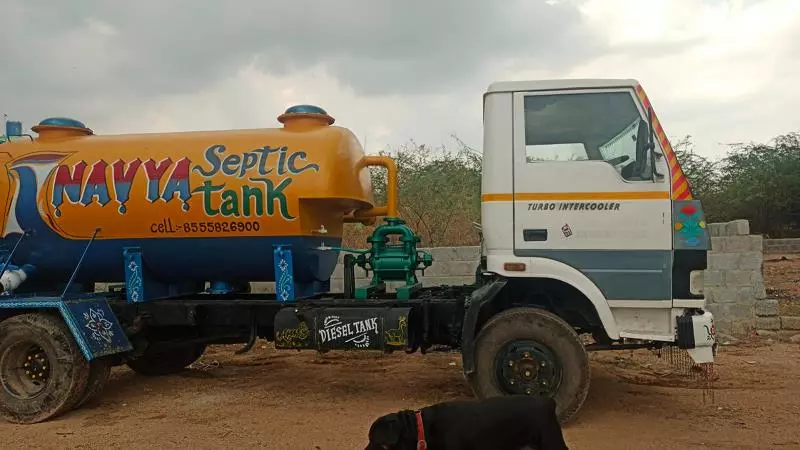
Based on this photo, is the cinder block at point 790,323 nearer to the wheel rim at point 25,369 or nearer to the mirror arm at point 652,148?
the mirror arm at point 652,148

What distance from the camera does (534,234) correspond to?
5.25 m

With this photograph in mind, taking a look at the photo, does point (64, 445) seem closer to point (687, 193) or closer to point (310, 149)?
point (310, 149)

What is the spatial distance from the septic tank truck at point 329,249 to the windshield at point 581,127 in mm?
11

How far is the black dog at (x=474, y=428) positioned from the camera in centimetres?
383

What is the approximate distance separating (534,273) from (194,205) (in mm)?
3071

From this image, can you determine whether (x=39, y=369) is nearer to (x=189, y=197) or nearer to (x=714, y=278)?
(x=189, y=197)

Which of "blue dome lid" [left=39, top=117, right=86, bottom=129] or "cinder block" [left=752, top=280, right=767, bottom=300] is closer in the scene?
"blue dome lid" [left=39, top=117, right=86, bottom=129]

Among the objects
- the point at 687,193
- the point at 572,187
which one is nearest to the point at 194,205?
the point at 572,187

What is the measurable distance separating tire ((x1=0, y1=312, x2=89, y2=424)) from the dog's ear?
3.32 m

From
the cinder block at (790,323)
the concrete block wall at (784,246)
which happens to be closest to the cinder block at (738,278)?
→ the cinder block at (790,323)

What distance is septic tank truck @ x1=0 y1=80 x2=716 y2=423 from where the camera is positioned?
5.13 metres

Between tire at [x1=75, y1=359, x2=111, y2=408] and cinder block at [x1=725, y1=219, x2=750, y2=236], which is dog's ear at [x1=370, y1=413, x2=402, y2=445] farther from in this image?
cinder block at [x1=725, y1=219, x2=750, y2=236]

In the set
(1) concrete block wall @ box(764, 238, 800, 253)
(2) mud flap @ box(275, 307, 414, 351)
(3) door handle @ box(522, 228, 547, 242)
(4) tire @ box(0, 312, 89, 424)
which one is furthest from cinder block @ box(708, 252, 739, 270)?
(1) concrete block wall @ box(764, 238, 800, 253)

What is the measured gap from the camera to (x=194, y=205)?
19.6 ft
